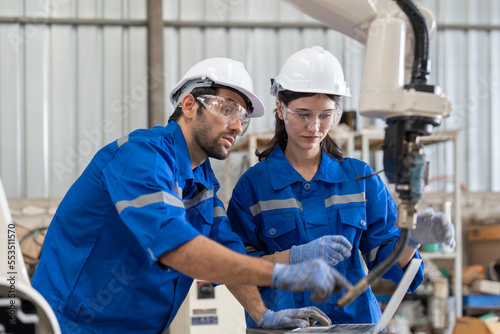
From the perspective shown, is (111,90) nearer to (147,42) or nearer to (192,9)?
(147,42)

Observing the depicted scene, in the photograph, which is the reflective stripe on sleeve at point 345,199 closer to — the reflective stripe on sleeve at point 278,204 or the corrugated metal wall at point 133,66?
the reflective stripe on sleeve at point 278,204

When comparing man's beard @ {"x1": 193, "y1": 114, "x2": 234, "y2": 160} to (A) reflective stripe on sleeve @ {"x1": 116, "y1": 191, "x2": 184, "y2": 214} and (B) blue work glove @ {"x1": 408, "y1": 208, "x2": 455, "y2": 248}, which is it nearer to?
(A) reflective stripe on sleeve @ {"x1": 116, "y1": 191, "x2": 184, "y2": 214}

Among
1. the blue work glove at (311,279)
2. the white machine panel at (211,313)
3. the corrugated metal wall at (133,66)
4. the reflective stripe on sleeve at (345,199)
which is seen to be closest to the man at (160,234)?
the blue work glove at (311,279)

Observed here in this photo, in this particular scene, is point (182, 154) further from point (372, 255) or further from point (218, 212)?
point (372, 255)

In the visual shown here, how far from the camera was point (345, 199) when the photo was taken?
1931 millimetres

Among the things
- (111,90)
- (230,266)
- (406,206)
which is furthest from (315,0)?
(111,90)

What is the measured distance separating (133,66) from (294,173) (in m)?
3.87

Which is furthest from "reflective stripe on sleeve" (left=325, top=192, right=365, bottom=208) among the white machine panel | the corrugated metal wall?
the corrugated metal wall

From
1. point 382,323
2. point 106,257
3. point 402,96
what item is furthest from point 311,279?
point 106,257

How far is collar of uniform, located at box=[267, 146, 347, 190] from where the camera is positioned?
196cm

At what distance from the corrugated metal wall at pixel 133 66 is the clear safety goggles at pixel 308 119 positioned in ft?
11.6

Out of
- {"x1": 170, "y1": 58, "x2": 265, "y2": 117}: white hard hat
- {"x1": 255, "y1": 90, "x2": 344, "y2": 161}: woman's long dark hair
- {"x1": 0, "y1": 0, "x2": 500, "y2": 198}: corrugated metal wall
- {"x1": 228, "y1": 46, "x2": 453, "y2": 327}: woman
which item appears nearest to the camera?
{"x1": 170, "y1": 58, "x2": 265, "y2": 117}: white hard hat

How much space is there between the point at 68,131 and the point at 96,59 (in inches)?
30.2

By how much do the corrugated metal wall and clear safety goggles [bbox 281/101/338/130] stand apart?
353cm
